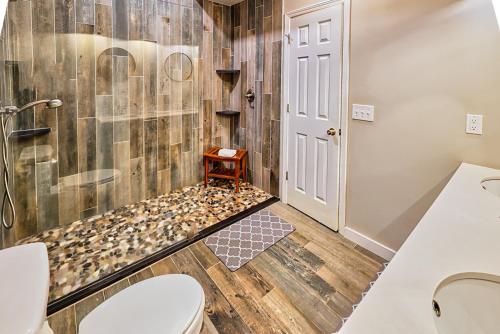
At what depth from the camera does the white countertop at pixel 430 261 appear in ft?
1.83

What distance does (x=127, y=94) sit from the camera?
284cm

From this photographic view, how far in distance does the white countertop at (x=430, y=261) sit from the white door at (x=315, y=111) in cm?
136

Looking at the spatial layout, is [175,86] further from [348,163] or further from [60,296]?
[60,296]

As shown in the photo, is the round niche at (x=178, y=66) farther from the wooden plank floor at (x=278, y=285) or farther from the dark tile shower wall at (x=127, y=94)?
the wooden plank floor at (x=278, y=285)

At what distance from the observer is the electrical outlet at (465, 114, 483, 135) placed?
1.63m

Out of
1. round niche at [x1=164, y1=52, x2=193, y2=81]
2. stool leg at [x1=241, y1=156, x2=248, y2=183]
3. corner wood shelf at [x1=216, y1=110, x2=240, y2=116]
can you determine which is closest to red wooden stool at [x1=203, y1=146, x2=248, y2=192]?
stool leg at [x1=241, y1=156, x2=248, y2=183]

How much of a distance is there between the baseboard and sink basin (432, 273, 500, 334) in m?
1.56

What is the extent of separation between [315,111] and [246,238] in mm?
1362

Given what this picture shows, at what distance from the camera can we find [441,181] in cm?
183

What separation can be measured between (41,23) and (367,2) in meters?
2.60

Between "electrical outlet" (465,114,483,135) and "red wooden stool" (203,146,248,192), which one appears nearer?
"electrical outlet" (465,114,483,135)

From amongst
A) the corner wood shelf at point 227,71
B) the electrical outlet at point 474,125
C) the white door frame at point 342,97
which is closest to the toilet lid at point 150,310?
the white door frame at point 342,97

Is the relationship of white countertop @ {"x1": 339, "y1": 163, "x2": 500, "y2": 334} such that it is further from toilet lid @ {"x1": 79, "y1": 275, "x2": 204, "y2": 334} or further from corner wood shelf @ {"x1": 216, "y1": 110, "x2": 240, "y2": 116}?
corner wood shelf @ {"x1": 216, "y1": 110, "x2": 240, "y2": 116}

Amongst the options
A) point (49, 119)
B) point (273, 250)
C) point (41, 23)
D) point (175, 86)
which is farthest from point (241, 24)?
point (273, 250)
